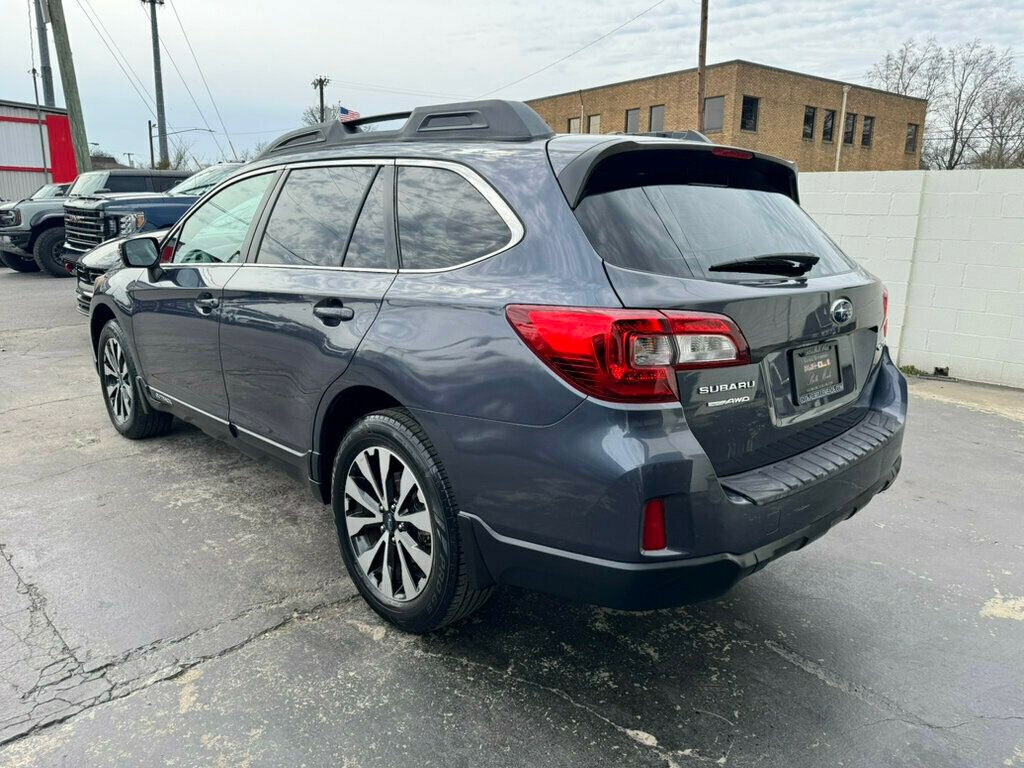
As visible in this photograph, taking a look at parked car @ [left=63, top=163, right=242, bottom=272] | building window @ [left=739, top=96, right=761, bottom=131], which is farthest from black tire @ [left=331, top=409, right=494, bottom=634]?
building window @ [left=739, top=96, right=761, bottom=131]

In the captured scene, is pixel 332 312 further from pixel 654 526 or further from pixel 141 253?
pixel 141 253

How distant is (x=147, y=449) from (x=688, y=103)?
3937 cm

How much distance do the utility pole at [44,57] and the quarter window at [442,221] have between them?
3152cm

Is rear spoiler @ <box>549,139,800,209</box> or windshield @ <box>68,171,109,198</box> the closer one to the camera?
rear spoiler @ <box>549,139,800,209</box>

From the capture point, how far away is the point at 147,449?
4754 millimetres

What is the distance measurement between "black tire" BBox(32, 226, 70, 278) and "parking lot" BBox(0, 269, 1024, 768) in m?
12.1

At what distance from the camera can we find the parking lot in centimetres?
221

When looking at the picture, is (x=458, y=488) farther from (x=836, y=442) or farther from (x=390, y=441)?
(x=836, y=442)

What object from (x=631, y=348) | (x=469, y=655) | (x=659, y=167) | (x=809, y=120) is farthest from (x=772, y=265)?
(x=809, y=120)

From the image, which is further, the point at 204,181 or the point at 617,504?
the point at 204,181

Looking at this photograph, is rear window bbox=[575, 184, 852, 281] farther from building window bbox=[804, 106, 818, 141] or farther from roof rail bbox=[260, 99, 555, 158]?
building window bbox=[804, 106, 818, 141]

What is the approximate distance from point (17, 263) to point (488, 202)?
51.9ft

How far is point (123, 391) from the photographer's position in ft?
16.0

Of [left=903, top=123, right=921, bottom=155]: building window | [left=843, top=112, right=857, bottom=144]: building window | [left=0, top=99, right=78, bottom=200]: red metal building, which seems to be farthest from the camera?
[left=903, top=123, right=921, bottom=155]: building window
